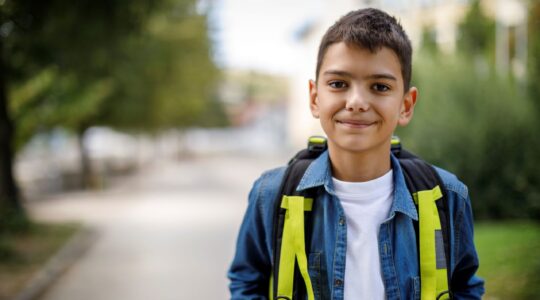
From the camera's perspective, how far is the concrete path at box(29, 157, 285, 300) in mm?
7742

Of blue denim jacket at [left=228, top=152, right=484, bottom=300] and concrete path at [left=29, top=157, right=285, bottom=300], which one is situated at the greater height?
blue denim jacket at [left=228, top=152, right=484, bottom=300]

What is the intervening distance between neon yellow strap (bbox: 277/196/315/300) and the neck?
165mm

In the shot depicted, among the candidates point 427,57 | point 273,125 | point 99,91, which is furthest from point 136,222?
point 273,125

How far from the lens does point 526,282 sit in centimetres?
617

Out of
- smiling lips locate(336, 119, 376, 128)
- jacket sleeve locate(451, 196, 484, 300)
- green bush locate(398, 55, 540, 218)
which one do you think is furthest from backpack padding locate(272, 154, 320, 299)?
green bush locate(398, 55, 540, 218)

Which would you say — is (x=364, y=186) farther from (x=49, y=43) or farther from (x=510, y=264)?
(x=49, y=43)

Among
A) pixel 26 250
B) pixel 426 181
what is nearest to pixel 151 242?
pixel 26 250

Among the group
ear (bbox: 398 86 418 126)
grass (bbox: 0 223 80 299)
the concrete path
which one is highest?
ear (bbox: 398 86 418 126)

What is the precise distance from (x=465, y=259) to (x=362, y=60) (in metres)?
0.74

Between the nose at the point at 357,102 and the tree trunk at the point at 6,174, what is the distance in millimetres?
9918

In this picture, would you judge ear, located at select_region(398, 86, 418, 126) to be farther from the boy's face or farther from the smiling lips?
the smiling lips

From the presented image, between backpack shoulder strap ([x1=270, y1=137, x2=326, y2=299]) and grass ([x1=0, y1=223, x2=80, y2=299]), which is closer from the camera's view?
backpack shoulder strap ([x1=270, y1=137, x2=326, y2=299])

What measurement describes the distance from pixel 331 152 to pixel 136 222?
12.2 meters

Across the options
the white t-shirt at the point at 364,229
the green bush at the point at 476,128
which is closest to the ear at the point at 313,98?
the white t-shirt at the point at 364,229
